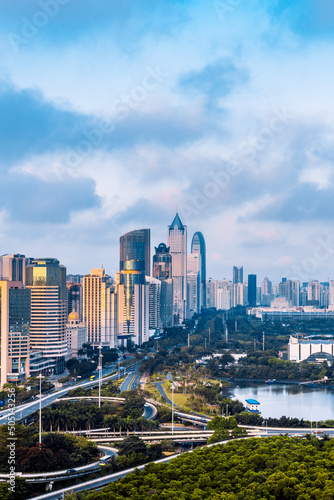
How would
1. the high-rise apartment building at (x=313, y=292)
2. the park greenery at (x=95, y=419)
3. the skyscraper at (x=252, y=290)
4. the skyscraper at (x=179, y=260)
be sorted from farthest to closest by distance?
the skyscraper at (x=252, y=290) < the high-rise apartment building at (x=313, y=292) < the skyscraper at (x=179, y=260) < the park greenery at (x=95, y=419)

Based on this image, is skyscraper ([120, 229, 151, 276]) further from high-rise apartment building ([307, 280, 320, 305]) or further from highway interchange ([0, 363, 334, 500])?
highway interchange ([0, 363, 334, 500])

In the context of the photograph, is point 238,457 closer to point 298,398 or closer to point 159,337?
point 298,398

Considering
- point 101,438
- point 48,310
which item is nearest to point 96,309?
point 48,310

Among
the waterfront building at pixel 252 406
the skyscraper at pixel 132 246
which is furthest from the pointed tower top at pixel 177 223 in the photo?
the waterfront building at pixel 252 406

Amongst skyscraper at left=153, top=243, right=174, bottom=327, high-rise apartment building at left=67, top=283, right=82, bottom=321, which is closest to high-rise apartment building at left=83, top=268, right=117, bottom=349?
high-rise apartment building at left=67, top=283, right=82, bottom=321

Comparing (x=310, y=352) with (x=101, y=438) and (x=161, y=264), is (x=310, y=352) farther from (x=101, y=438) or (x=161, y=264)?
(x=161, y=264)

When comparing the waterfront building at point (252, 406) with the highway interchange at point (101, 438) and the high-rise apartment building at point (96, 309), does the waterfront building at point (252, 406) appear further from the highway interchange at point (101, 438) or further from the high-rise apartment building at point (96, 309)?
the high-rise apartment building at point (96, 309)
